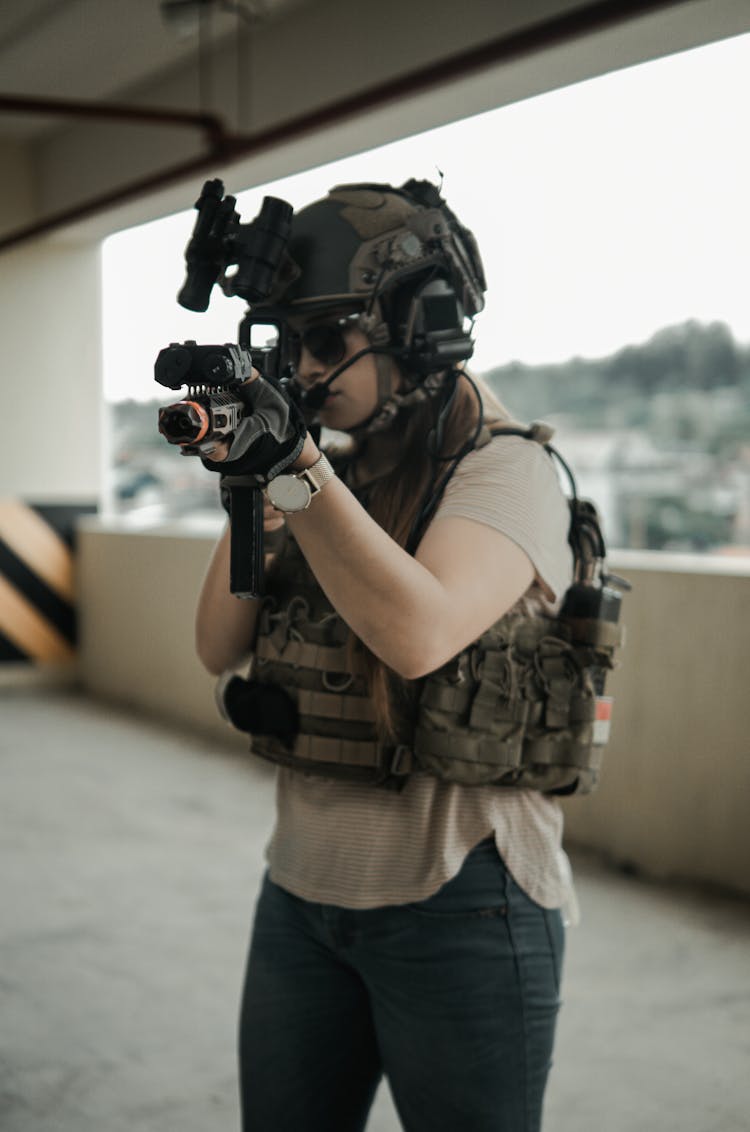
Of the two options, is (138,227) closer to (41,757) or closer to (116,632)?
(116,632)

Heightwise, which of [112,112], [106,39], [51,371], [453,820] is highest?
[106,39]

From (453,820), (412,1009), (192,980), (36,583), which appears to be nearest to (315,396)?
(453,820)

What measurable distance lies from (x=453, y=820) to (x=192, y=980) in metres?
1.81

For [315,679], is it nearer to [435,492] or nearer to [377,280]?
[435,492]

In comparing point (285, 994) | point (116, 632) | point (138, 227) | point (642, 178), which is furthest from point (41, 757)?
point (285, 994)

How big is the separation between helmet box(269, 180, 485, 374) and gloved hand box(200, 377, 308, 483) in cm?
33

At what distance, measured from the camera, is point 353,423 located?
3.60 feet

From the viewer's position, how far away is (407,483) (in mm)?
1091

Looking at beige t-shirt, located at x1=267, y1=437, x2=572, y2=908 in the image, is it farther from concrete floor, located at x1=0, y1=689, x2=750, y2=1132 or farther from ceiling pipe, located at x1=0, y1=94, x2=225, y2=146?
ceiling pipe, located at x1=0, y1=94, x2=225, y2=146

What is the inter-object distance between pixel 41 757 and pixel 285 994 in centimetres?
386

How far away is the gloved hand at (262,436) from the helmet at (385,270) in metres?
0.33

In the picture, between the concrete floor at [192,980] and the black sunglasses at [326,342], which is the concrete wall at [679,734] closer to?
the concrete floor at [192,980]

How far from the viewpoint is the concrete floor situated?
206cm

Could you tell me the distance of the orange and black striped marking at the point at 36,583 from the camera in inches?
240
